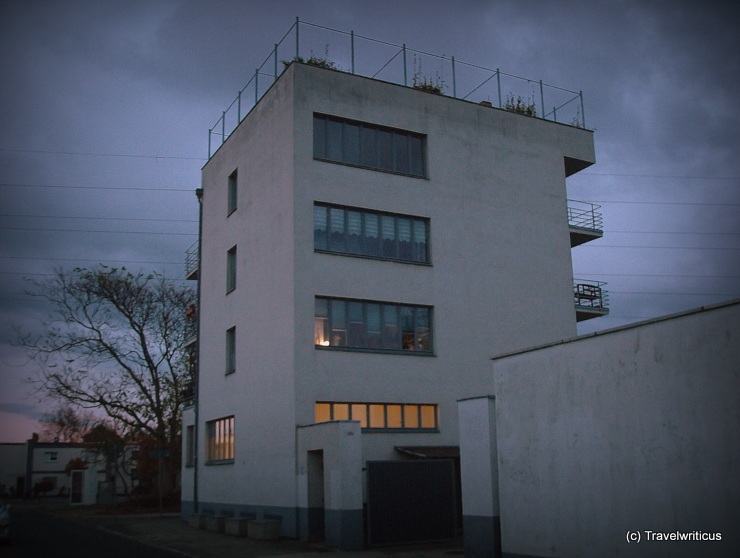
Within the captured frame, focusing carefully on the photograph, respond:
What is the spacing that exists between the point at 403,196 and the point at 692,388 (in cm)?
1527

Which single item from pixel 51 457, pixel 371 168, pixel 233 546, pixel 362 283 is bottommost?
pixel 233 546

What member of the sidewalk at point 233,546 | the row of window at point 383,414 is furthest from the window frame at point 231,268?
the sidewalk at point 233,546

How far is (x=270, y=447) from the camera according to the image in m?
23.6

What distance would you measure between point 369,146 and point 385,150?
61 cm

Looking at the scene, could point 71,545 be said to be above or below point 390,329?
below

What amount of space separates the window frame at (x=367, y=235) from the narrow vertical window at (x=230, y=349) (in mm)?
6226

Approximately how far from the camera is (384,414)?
78.2 feet

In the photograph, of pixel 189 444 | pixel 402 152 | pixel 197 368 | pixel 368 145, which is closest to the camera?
pixel 368 145

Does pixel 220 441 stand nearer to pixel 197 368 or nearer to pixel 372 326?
pixel 197 368

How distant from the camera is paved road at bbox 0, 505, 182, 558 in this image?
1861cm

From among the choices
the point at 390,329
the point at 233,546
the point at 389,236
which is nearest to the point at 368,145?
the point at 389,236

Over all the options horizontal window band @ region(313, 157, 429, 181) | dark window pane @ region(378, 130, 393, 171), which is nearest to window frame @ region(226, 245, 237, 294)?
horizontal window band @ region(313, 157, 429, 181)

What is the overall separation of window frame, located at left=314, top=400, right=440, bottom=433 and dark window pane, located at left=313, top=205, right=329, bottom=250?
5.04 m

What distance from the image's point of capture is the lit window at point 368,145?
2502 cm
